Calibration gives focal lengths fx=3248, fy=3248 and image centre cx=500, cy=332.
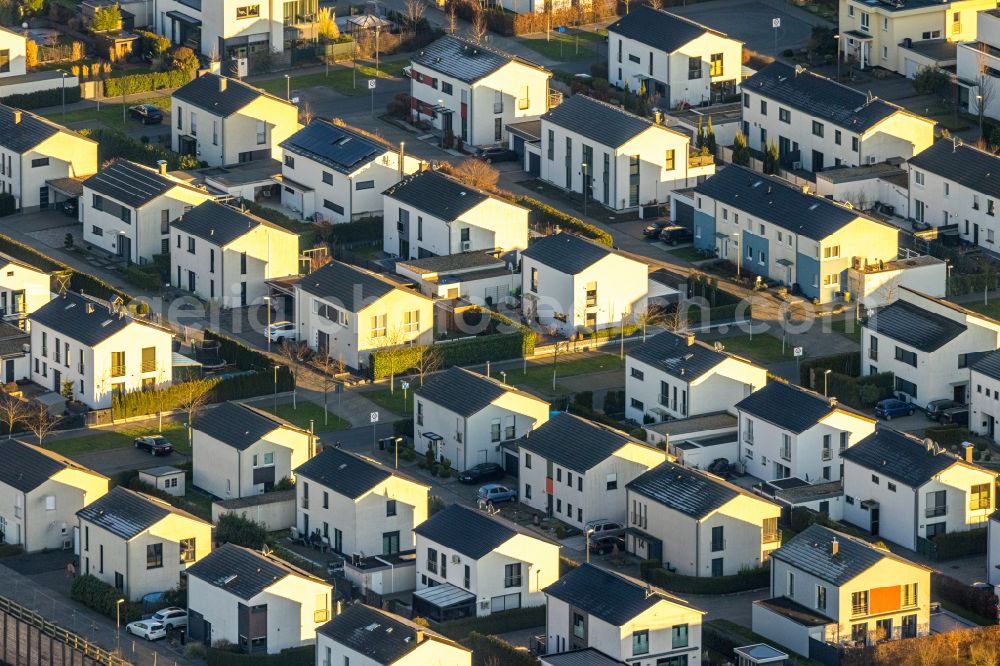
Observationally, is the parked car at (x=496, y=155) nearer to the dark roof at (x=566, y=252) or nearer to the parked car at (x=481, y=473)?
the dark roof at (x=566, y=252)

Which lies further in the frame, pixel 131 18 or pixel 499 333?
pixel 131 18

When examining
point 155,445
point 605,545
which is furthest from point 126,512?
point 605,545

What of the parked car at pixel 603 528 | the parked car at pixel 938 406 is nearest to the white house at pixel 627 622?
the parked car at pixel 603 528

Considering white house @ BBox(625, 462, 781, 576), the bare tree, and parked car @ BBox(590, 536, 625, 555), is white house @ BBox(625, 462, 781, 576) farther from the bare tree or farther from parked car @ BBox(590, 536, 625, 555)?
the bare tree

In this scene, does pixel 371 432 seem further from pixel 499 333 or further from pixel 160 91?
pixel 160 91

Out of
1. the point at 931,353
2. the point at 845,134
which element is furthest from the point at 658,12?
the point at 931,353

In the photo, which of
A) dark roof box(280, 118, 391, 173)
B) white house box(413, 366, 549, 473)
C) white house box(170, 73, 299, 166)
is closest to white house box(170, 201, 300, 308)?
dark roof box(280, 118, 391, 173)
